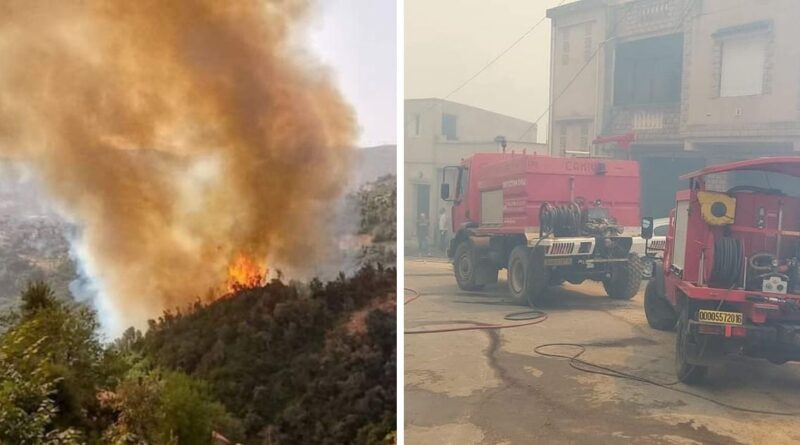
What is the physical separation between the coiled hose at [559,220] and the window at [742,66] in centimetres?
72

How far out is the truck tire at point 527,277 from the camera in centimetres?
257

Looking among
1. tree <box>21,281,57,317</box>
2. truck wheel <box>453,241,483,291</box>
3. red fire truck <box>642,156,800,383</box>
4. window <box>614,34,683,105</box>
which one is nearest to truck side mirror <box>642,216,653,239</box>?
red fire truck <box>642,156,800,383</box>

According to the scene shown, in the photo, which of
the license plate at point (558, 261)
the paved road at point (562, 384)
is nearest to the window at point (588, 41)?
the license plate at point (558, 261)

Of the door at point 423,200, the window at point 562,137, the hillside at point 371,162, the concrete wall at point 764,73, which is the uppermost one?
the concrete wall at point 764,73

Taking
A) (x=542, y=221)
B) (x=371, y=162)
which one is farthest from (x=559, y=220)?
(x=371, y=162)

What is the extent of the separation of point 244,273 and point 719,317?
1.89 m

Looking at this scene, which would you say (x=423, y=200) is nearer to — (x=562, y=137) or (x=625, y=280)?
(x=562, y=137)

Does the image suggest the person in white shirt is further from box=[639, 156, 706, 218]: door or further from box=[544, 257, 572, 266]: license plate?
box=[639, 156, 706, 218]: door

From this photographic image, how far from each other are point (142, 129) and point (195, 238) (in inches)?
18.7

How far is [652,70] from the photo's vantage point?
245 centimetres

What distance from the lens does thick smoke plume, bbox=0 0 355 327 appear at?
2381 mm

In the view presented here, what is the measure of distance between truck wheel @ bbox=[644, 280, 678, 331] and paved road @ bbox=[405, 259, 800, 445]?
0.03 m

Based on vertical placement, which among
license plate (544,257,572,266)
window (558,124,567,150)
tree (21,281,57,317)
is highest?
window (558,124,567,150)

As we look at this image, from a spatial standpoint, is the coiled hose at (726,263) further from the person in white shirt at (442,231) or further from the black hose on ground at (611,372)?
the person in white shirt at (442,231)
